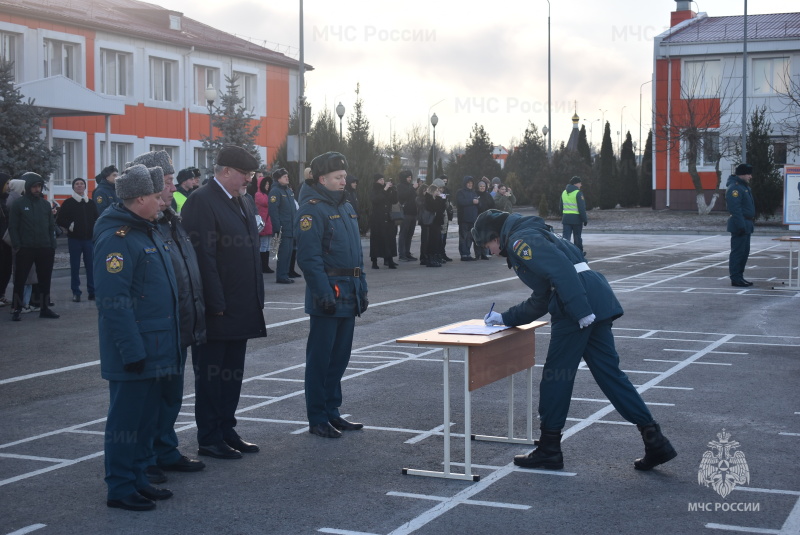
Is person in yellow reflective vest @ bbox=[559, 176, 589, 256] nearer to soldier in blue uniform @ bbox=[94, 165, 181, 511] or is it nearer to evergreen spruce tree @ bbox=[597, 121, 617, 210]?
soldier in blue uniform @ bbox=[94, 165, 181, 511]

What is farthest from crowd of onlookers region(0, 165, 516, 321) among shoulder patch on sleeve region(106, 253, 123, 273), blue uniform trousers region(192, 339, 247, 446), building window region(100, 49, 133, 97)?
building window region(100, 49, 133, 97)

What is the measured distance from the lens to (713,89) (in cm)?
5209

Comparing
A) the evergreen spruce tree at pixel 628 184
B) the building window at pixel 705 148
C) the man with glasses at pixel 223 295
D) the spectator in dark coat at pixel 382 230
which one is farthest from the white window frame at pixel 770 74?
the man with glasses at pixel 223 295

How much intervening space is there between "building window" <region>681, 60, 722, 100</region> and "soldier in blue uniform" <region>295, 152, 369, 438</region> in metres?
47.0

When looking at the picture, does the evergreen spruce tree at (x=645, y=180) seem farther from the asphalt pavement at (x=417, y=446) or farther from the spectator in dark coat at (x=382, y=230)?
the asphalt pavement at (x=417, y=446)

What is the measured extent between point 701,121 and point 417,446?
46076mm

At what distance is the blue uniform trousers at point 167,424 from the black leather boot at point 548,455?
2.21 meters

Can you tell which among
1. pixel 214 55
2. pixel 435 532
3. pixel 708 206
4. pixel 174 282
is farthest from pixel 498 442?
pixel 708 206

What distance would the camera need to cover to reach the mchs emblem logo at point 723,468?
20.6 feet

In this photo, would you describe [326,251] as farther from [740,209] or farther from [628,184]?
[628,184]

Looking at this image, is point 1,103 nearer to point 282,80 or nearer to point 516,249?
point 282,80

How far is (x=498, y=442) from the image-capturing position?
739cm

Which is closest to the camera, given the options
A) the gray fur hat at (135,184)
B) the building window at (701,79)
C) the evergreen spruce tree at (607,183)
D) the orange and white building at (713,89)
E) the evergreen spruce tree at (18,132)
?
the gray fur hat at (135,184)

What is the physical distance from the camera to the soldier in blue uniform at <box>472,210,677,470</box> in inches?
255
